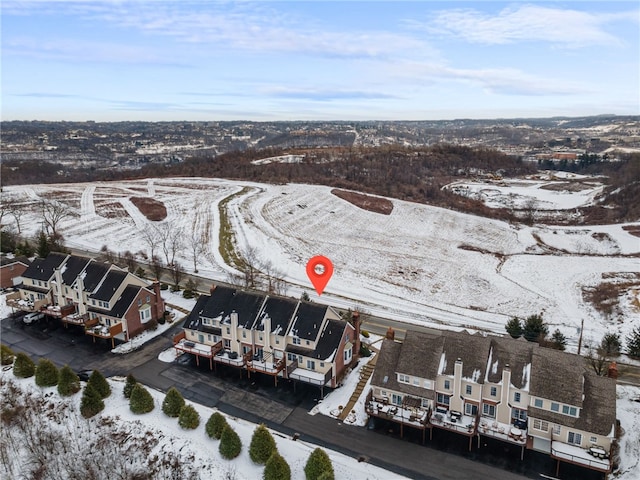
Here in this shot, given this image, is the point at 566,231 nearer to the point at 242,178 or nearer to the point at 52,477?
the point at 242,178

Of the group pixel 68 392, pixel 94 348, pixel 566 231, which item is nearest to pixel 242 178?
pixel 566 231

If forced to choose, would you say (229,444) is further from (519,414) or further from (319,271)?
(319,271)

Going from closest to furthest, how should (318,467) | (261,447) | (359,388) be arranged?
(318,467) → (261,447) → (359,388)

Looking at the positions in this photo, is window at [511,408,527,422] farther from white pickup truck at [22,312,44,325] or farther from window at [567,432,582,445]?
white pickup truck at [22,312,44,325]

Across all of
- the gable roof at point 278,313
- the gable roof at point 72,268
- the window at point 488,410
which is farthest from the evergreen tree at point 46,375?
the window at point 488,410

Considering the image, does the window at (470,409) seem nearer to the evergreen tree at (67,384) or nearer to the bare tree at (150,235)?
the evergreen tree at (67,384)

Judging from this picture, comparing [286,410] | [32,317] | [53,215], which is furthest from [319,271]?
[53,215]
